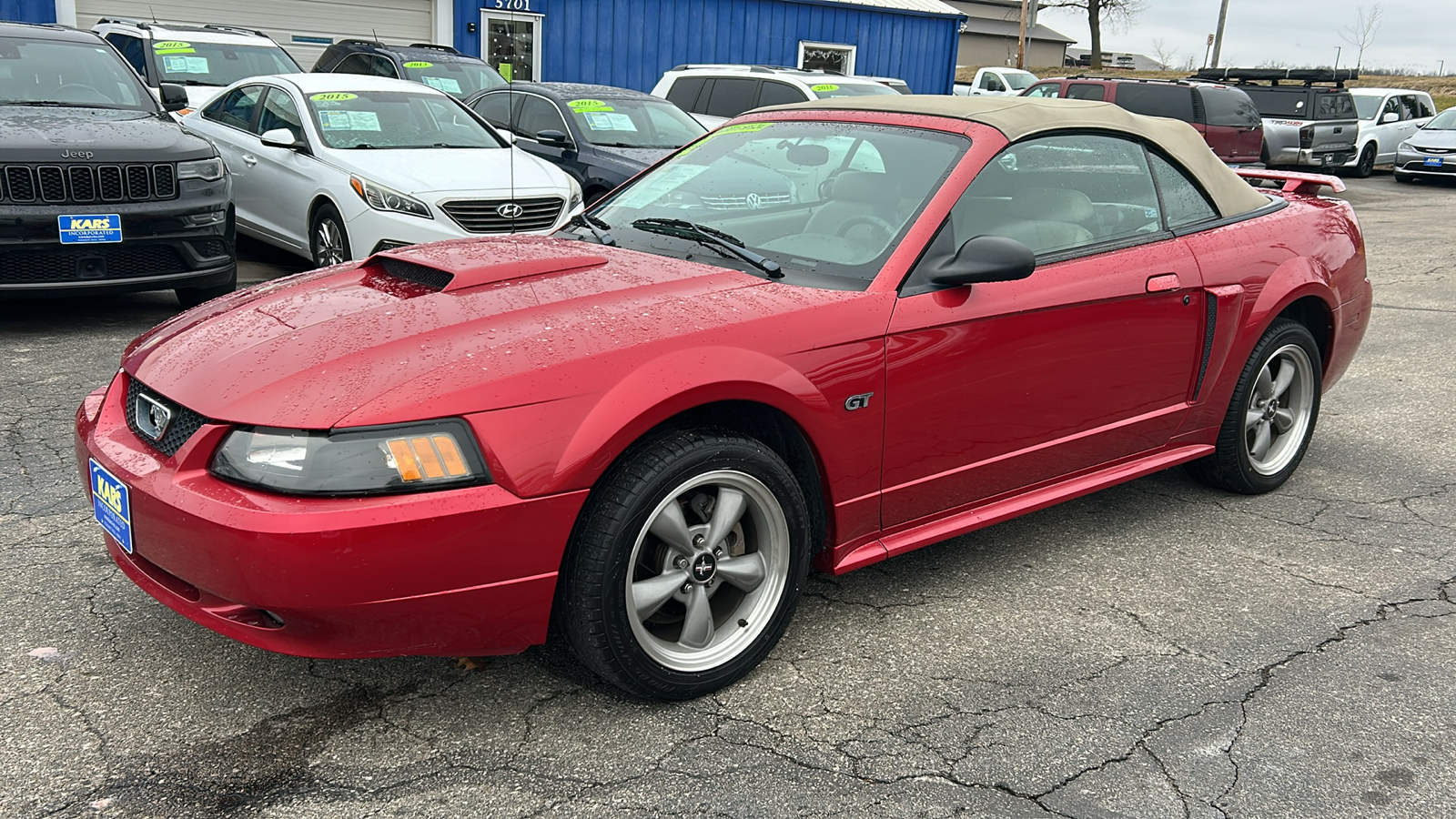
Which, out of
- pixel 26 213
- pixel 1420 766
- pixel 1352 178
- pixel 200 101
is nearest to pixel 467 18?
pixel 200 101

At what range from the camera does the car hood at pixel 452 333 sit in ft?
8.27

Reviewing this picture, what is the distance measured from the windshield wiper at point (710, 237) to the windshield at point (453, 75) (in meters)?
10.4

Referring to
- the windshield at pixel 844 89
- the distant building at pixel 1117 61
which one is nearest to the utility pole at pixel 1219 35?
the distant building at pixel 1117 61

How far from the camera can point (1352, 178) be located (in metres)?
22.1

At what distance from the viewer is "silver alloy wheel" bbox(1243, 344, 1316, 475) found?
179 inches

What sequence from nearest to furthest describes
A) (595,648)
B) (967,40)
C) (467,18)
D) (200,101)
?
(595,648), (200,101), (467,18), (967,40)

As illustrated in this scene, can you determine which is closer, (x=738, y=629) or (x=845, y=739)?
(x=845, y=739)

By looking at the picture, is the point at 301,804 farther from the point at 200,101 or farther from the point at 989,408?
the point at 200,101

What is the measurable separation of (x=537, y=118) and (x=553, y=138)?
3.94 feet

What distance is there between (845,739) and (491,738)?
853 mm

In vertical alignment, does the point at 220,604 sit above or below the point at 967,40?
below

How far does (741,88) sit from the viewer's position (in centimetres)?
1363

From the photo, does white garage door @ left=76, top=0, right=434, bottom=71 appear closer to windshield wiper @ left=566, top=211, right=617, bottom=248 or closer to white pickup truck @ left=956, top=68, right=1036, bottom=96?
white pickup truck @ left=956, top=68, right=1036, bottom=96

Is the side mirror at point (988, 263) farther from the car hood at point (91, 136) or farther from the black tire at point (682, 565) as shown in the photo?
the car hood at point (91, 136)
